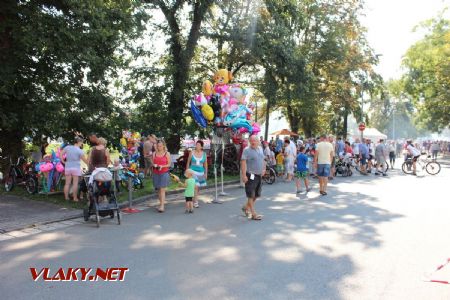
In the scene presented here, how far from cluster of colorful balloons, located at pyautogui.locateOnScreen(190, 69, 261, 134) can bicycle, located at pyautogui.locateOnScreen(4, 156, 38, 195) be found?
5233mm

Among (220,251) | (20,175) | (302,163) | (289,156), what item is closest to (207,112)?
(302,163)

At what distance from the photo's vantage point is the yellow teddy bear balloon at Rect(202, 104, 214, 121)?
12531mm

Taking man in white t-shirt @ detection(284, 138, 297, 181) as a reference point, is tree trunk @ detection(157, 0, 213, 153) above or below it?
above

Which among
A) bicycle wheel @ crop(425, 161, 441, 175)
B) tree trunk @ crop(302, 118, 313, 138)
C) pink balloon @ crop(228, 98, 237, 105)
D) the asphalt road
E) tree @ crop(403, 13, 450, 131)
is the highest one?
tree @ crop(403, 13, 450, 131)

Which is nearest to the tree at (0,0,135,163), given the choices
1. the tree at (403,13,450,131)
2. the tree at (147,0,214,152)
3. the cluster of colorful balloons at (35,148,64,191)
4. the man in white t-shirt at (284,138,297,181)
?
the cluster of colorful balloons at (35,148,64,191)

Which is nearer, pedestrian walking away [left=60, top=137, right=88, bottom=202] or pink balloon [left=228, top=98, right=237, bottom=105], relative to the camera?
pedestrian walking away [left=60, top=137, right=88, bottom=202]

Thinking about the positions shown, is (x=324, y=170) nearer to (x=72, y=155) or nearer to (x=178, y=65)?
(x=72, y=155)

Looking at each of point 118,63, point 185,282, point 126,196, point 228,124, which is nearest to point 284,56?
point 228,124

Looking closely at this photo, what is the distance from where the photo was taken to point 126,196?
12047 millimetres

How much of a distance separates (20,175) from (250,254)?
31.7ft

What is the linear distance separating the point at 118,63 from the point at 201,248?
7678 millimetres

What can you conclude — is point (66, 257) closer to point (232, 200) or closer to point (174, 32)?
point (232, 200)

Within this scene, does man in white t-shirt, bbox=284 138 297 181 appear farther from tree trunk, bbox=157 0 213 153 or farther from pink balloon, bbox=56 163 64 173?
pink balloon, bbox=56 163 64 173

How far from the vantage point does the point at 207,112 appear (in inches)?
493
